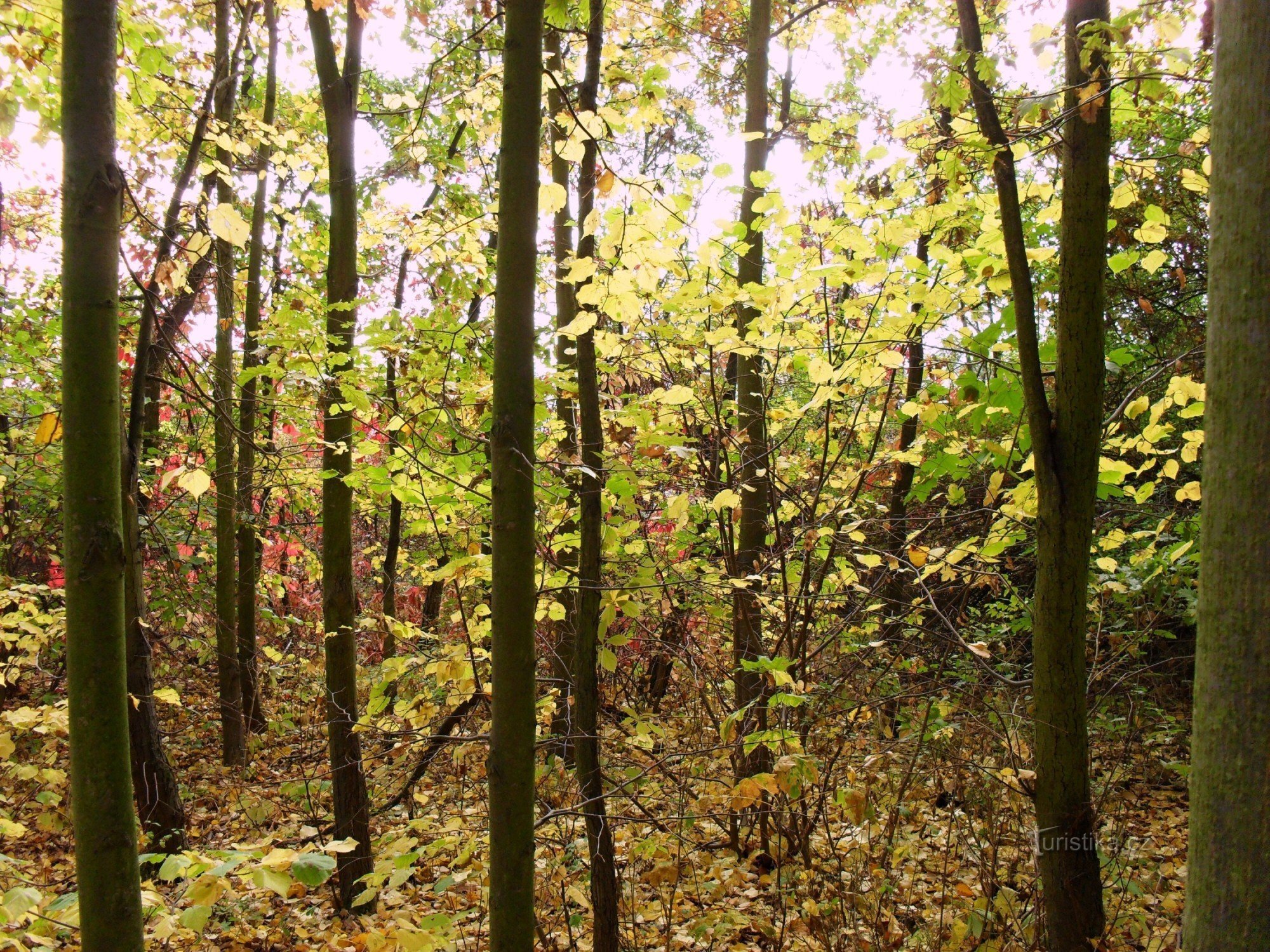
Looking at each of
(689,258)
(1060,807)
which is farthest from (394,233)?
(1060,807)

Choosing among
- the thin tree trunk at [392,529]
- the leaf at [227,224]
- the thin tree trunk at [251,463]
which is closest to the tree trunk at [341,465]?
the thin tree trunk at [392,529]

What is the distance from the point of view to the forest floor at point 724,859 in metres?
2.75

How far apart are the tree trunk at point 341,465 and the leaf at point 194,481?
145cm

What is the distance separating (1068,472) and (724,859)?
301cm

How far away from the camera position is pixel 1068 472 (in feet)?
7.28

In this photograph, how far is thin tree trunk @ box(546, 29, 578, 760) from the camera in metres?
2.81

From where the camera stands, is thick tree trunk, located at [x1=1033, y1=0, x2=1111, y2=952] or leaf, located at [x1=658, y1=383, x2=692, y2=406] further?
leaf, located at [x1=658, y1=383, x2=692, y2=406]

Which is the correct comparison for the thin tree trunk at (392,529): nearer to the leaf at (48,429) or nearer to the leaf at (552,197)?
the leaf at (48,429)

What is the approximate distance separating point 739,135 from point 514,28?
1.65 meters

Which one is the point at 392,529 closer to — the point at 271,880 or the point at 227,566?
the point at 227,566

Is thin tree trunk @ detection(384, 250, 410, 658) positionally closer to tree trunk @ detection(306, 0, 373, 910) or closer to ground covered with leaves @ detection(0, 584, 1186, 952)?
tree trunk @ detection(306, 0, 373, 910)

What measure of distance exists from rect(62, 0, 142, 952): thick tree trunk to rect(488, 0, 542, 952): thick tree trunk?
2.40 ft

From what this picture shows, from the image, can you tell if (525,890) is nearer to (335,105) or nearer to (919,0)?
(335,105)

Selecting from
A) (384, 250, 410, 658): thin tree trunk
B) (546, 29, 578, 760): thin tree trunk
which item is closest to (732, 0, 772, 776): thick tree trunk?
(546, 29, 578, 760): thin tree trunk
